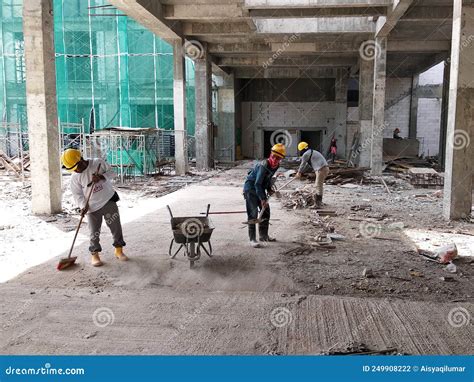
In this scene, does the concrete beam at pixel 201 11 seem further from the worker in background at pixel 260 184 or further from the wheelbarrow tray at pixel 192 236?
the wheelbarrow tray at pixel 192 236

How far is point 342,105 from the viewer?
30.8 metres

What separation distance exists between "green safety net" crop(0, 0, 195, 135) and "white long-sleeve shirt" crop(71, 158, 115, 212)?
69.1ft

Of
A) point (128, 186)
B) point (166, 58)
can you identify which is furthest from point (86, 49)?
point (128, 186)

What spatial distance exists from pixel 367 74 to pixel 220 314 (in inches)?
767

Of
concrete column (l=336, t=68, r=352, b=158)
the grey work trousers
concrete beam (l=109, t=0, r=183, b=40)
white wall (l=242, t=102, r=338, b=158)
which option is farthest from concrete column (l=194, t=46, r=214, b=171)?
the grey work trousers

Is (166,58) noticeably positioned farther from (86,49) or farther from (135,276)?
(135,276)

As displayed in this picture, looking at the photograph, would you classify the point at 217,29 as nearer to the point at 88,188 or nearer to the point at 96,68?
the point at 96,68

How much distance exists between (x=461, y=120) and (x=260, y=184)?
5070 mm

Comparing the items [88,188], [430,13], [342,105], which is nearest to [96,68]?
[342,105]

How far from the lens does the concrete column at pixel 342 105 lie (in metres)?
30.2

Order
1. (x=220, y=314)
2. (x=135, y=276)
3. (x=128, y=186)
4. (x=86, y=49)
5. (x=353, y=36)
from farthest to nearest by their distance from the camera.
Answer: (x=86, y=49), (x=353, y=36), (x=128, y=186), (x=135, y=276), (x=220, y=314)

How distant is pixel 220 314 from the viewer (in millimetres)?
4492

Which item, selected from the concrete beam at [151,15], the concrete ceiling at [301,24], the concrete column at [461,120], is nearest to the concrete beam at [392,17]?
the concrete ceiling at [301,24]

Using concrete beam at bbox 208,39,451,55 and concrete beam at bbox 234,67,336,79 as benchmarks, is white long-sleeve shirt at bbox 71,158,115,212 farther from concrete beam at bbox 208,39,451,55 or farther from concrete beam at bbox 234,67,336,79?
concrete beam at bbox 234,67,336,79
